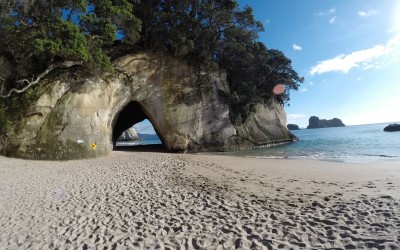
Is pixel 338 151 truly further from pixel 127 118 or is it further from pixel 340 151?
pixel 127 118

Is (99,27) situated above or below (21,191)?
above

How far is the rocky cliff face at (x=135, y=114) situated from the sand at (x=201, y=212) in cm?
759

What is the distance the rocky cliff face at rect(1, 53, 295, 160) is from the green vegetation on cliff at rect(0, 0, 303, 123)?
1.45m

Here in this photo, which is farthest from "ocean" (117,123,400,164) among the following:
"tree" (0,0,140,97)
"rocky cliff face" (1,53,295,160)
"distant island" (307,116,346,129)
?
"distant island" (307,116,346,129)

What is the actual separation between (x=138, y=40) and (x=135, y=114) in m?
10.7

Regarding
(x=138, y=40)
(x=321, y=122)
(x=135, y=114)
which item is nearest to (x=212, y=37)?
(x=138, y=40)

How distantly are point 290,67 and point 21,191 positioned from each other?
36.4 meters

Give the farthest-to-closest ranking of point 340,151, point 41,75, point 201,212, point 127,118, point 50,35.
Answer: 1. point 127,118
2. point 340,151
3. point 41,75
4. point 50,35
5. point 201,212

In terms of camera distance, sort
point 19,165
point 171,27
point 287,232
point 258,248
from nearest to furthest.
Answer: point 258,248 < point 287,232 < point 19,165 < point 171,27

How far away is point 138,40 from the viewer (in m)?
24.7

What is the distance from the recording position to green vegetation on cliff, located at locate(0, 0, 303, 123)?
17.0m

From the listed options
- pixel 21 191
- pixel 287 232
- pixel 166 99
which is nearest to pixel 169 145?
pixel 166 99

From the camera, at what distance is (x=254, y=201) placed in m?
7.06

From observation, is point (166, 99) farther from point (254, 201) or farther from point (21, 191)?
point (254, 201)
